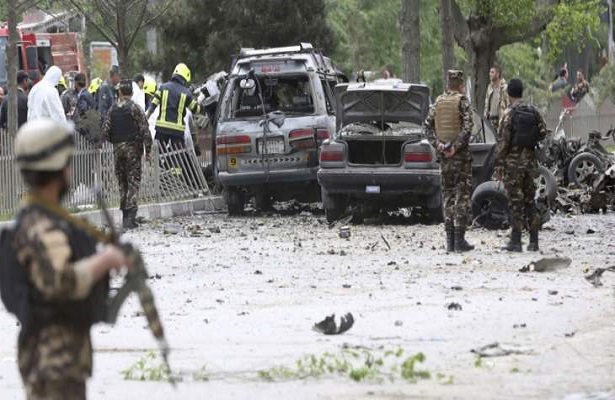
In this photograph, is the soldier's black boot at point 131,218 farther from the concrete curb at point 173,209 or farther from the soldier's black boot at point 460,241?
the soldier's black boot at point 460,241

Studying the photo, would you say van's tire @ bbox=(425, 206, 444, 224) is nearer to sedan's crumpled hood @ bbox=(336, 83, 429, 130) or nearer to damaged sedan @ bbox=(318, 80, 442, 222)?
damaged sedan @ bbox=(318, 80, 442, 222)

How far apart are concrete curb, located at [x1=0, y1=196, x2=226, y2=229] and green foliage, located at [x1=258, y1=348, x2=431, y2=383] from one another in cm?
1216

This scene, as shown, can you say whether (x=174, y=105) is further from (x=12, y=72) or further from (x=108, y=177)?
(x=12, y=72)

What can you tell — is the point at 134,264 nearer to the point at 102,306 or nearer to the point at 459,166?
the point at 102,306

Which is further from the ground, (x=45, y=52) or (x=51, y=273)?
(x=51, y=273)

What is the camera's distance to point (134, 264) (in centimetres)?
573

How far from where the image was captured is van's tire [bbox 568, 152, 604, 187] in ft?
82.2

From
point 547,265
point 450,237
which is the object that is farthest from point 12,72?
point 547,265

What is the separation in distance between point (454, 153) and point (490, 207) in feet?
9.02

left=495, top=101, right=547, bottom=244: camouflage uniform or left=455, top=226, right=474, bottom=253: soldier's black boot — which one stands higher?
left=495, top=101, right=547, bottom=244: camouflage uniform

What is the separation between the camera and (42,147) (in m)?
5.70

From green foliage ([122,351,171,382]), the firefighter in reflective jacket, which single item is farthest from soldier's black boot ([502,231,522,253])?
the firefighter in reflective jacket

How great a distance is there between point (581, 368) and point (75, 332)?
456 centimetres

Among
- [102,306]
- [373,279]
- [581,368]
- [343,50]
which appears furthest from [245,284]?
[343,50]
